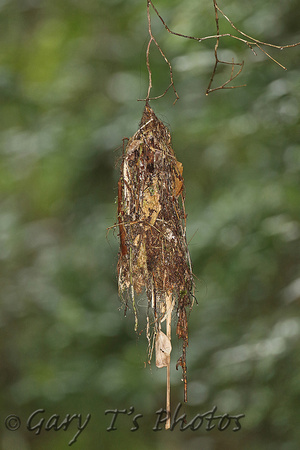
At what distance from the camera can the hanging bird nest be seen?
155cm

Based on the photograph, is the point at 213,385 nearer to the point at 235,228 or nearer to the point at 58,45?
the point at 235,228

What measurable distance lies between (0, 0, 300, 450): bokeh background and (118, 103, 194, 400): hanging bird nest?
51.4 inches

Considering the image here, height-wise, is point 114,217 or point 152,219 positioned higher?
point 114,217

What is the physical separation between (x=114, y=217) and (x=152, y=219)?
191 cm

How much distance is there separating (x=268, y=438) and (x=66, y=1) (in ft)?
9.83

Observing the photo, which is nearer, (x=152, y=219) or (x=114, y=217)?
(x=152, y=219)

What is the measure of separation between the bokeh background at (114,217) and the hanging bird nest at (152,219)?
131 centimetres

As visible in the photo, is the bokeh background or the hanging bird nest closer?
the hanging bird nest

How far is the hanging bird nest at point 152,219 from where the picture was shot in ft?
5.07

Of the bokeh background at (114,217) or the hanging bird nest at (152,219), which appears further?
the bokeh background at (114,217)

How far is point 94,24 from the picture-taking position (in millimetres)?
3773

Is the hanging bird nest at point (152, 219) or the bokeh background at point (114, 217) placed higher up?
the bokeh background at point (114, 217)

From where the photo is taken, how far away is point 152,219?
1548mm

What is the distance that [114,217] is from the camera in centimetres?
344
